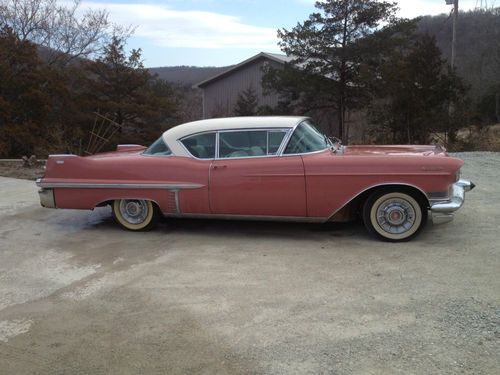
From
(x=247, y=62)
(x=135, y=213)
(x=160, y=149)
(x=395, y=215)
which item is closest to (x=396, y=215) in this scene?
(x=395, y=215)

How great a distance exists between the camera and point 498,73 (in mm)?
36219

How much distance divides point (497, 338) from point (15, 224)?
5895mm

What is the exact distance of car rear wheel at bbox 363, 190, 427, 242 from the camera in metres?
5.27

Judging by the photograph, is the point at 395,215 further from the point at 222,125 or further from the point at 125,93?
the point at 125,93

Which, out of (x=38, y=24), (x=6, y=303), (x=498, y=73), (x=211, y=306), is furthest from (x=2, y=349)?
(x=498, y=73)

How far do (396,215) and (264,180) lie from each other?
1.47m

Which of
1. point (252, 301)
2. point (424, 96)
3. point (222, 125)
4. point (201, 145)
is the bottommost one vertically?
point (252, 301)

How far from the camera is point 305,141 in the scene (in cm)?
571

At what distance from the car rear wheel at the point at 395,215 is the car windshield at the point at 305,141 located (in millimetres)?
888

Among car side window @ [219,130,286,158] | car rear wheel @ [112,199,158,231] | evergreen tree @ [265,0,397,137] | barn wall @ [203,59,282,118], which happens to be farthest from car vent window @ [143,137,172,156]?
barn wall @ [203,59,282,118]

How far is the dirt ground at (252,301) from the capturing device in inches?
120

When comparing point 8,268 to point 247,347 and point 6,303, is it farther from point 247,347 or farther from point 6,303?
point 247,347

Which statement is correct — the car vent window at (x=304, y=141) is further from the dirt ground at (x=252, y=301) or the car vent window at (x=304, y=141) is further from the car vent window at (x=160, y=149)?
the car vent window at (x=160, y=149)

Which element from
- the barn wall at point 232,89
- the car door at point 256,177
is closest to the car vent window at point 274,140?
the car door at point 256,177
